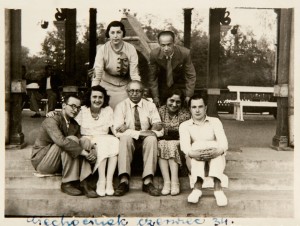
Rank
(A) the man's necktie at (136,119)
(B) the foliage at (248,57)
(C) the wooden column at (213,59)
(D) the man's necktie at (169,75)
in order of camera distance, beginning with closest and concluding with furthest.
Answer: (A) the man's necktie at (136,119), (D) the man's necktie at (169,75), (C) the wooden column at (213,59), (B) the foliage at (248,57)

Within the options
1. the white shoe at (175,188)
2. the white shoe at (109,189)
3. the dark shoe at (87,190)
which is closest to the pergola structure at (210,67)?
the dark shoe at (87,190)

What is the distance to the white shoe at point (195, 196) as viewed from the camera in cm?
278

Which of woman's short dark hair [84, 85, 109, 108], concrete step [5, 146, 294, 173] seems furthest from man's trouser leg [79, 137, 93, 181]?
concrete step [5, 146, 294, 173]

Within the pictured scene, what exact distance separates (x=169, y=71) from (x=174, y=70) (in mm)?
45

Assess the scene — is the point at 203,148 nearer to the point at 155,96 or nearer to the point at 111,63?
the point at 155,96

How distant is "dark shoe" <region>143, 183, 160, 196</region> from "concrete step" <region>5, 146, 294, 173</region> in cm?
64

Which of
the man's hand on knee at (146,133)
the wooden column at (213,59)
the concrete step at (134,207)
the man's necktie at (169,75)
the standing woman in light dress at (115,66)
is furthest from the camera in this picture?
the wooden column at (213,59)

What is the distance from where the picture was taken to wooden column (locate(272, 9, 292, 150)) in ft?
11.0

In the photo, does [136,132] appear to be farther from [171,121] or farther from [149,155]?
[171,121]

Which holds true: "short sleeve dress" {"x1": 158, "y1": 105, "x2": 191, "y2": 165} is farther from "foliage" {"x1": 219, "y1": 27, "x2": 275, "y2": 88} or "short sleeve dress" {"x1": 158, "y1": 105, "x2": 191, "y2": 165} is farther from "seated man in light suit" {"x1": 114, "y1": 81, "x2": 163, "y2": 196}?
"foliage" {"x1": 219, "y1": 27, "x2": 275, "y2": 88}

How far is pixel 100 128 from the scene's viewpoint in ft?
9.84

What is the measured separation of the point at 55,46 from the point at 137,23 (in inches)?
27.2

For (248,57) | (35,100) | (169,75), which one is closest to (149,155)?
(169,75)

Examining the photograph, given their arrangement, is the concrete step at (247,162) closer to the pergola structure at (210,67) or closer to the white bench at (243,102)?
the pergola structure at (210,67)
